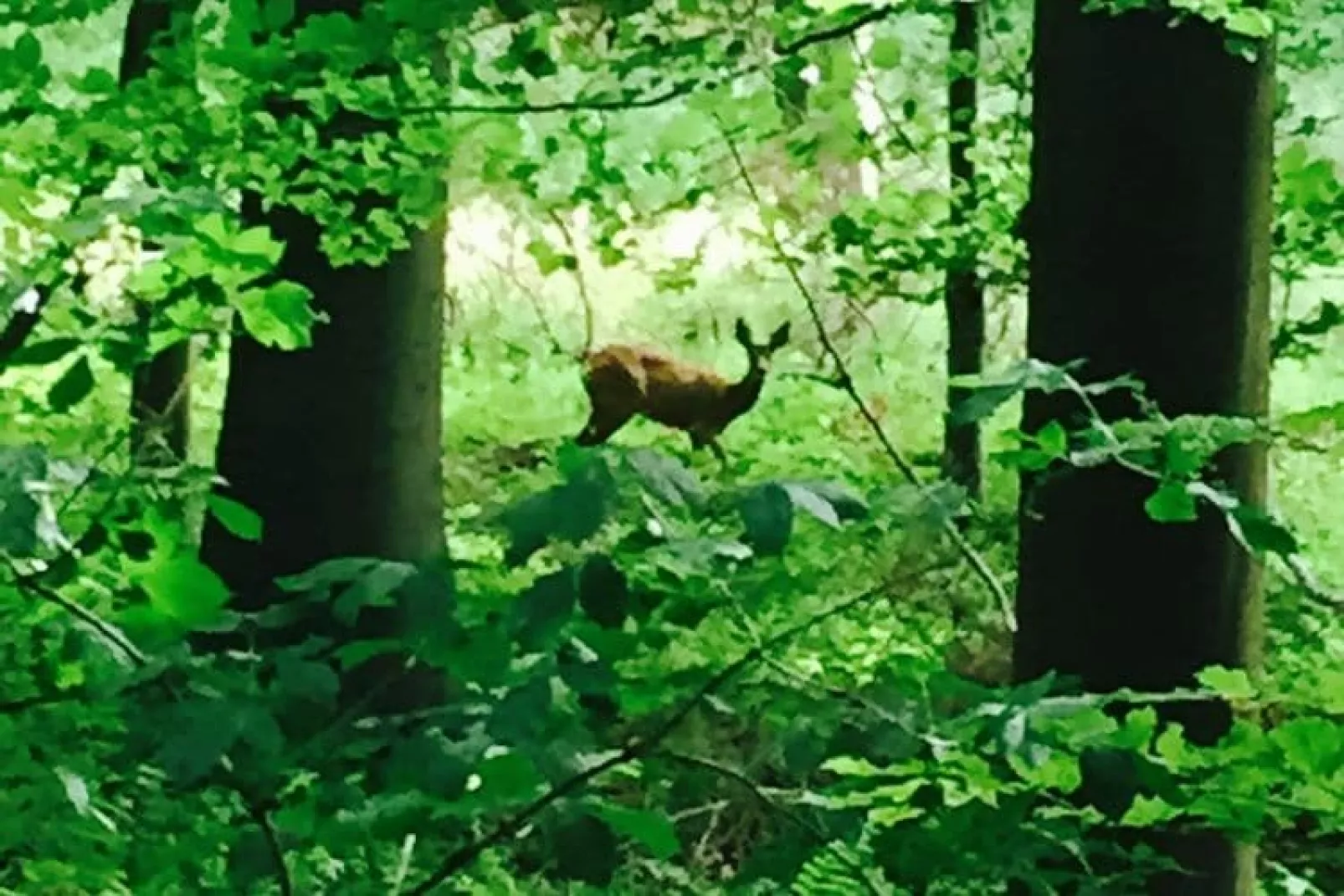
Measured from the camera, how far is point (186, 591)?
1.50m

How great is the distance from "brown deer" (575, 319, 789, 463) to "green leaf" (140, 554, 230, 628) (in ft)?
22.7

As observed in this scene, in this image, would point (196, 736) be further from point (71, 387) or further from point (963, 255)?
point (963, 255)

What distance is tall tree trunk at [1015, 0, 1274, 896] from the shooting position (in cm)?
264

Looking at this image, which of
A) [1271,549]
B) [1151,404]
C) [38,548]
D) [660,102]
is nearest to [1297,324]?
[660,102]

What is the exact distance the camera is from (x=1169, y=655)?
2.72 m

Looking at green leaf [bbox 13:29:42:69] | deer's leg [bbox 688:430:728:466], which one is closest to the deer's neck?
deer's leg [bbox 688:430:728:466]

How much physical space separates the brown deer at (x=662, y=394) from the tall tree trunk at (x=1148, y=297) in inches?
223

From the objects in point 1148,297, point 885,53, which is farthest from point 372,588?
point 885,53

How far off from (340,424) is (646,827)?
3746mm

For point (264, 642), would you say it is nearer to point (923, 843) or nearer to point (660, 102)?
point (660, 102)

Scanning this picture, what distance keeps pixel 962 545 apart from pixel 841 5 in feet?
2.76

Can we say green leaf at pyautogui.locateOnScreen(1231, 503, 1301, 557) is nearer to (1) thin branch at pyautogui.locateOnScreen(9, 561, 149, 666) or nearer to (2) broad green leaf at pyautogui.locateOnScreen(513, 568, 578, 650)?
(2) broad green leaf at pyautogui.locateOnScreen(513, 568, 578, 650)

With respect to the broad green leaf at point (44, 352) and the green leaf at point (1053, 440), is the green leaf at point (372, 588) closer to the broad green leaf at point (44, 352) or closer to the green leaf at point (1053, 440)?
the broad green leaf at point (44, 352)

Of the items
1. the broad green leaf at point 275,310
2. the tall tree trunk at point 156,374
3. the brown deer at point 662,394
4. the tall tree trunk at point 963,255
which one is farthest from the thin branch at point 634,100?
the brown deer at point 662,394
